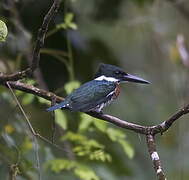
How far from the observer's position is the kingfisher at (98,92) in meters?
3.03

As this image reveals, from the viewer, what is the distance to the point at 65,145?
4.16m

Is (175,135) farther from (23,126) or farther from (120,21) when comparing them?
(23,126)

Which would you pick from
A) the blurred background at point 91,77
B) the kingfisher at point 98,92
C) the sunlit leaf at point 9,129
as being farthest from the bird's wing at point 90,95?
the sunlit leaf at point 9,129

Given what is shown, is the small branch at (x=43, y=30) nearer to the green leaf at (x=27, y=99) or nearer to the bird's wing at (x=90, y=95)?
the bird's wing at (x=90, y=95)

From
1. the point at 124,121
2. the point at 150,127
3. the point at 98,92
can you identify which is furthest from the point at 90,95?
the point at 150,127

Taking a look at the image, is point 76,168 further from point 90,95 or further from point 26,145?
point 90,95

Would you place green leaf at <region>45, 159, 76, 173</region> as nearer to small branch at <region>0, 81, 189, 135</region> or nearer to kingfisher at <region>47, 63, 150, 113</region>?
kingfisher at <region>47, 63, 150, 113</region>

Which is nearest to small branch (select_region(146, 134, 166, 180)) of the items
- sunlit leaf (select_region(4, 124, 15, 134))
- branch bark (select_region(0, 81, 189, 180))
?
branch bark (select_region(0, 81, 189, 180))

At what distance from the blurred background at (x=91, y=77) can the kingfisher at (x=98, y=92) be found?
262 mm

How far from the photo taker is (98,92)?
324 centimetres

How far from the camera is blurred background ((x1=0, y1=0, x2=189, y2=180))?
369cm

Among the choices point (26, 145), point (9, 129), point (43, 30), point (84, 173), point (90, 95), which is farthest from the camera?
point (9, 129)

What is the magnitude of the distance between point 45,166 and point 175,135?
169 cm

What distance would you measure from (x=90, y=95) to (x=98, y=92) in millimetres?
50
